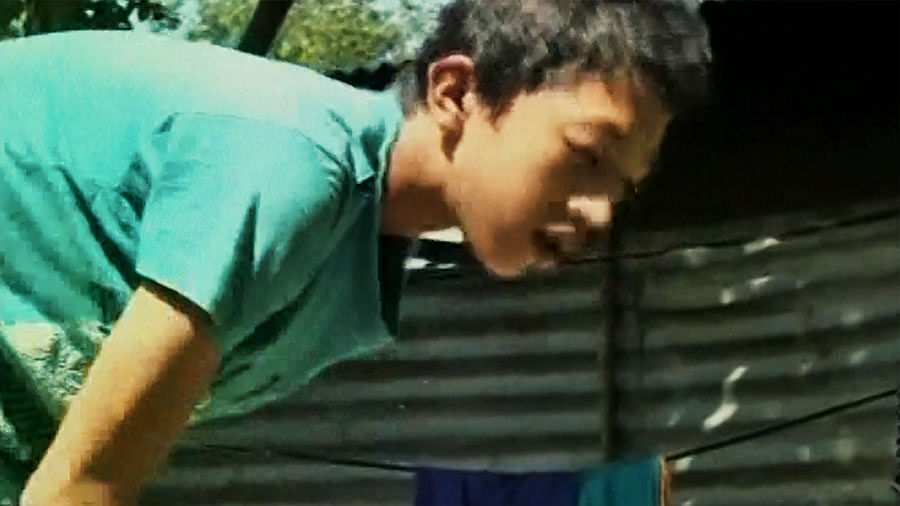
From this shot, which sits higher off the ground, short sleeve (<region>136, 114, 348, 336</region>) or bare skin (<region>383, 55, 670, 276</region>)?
bare skin (<region>383, 55, 670, 276</region>)

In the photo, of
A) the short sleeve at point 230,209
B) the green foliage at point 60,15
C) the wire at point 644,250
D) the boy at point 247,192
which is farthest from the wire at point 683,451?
the short sleeve at point 230,209

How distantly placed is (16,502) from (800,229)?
1.37 metres

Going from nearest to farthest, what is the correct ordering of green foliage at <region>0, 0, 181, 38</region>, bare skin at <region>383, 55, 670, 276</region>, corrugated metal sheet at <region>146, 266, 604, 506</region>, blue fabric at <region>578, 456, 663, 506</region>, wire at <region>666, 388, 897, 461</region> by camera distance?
bare skin at <region>383, 55, 670, 276</region> < green foliage at <region>0, 0, 181, 38</region> < blue fabric at <region>578, 456, 663, 506</region> < wire at <region>666, 388, 897, 461</region> < corrugated metal sheet at <region>146, 266, 604, 506</region>

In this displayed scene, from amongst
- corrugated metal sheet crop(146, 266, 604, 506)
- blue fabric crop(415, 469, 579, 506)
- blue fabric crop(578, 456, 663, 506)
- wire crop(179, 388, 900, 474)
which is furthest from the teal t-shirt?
corrugated metal sheet crop(146, 266, 604, 506)

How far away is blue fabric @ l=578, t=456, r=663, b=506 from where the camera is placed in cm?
175

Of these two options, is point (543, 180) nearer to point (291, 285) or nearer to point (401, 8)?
point (291, 285)

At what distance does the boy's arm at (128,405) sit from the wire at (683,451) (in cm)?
96

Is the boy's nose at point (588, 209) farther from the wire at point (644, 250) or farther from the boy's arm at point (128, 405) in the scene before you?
the wire at point (644, 250)

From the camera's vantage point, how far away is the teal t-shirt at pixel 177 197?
664mm

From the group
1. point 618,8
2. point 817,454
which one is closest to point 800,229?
point 817,454

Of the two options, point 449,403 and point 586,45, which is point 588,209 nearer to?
point 586,45

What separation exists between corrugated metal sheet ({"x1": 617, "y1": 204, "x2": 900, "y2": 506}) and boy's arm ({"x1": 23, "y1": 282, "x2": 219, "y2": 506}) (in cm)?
140

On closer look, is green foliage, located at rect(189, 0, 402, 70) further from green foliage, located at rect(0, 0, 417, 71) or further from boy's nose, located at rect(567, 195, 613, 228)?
boy's nose, located at rect(567, 195, 613, 228)

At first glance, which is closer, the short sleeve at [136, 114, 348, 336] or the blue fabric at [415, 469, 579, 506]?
the short sleeve at [136, 114, 348, 336]
